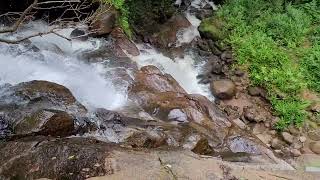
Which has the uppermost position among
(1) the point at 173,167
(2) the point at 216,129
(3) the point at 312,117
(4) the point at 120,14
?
(1) the point at 173,167

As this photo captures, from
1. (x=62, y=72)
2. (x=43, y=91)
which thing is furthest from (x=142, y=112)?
(x=62, y=72)

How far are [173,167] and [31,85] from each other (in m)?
3.51

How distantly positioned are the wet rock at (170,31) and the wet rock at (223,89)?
204 centimetres

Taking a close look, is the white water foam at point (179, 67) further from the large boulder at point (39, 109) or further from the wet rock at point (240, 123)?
the large boulder at point (39, 109)

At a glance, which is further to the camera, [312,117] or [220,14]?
[220,14]

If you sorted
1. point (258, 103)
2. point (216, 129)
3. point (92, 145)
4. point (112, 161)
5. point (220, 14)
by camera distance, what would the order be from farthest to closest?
point (220, 14), point (258, 103), point (216, 129), point (92, 145), point (112, 161)

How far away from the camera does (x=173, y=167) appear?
5043 mm

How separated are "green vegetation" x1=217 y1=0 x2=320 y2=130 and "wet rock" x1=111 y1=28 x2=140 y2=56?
2.62 meters

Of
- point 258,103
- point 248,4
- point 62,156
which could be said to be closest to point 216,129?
point 258,103

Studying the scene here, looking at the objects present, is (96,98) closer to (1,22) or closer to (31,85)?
(31,85)

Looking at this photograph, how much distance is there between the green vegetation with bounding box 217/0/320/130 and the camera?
31.8ft

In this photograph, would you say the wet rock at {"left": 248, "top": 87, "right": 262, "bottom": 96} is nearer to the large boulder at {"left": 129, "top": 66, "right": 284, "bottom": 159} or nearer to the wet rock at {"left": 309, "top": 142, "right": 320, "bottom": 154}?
the large boulder at {"left": 129, "top": 66, "right": 284, "bottom": 159}

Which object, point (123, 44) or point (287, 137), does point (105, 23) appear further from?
point (287, 137)

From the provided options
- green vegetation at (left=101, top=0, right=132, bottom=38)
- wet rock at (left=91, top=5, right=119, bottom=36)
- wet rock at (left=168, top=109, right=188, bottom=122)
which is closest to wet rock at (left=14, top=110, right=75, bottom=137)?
wet rock at (left=168, top=109, right=188, bottom=122)
